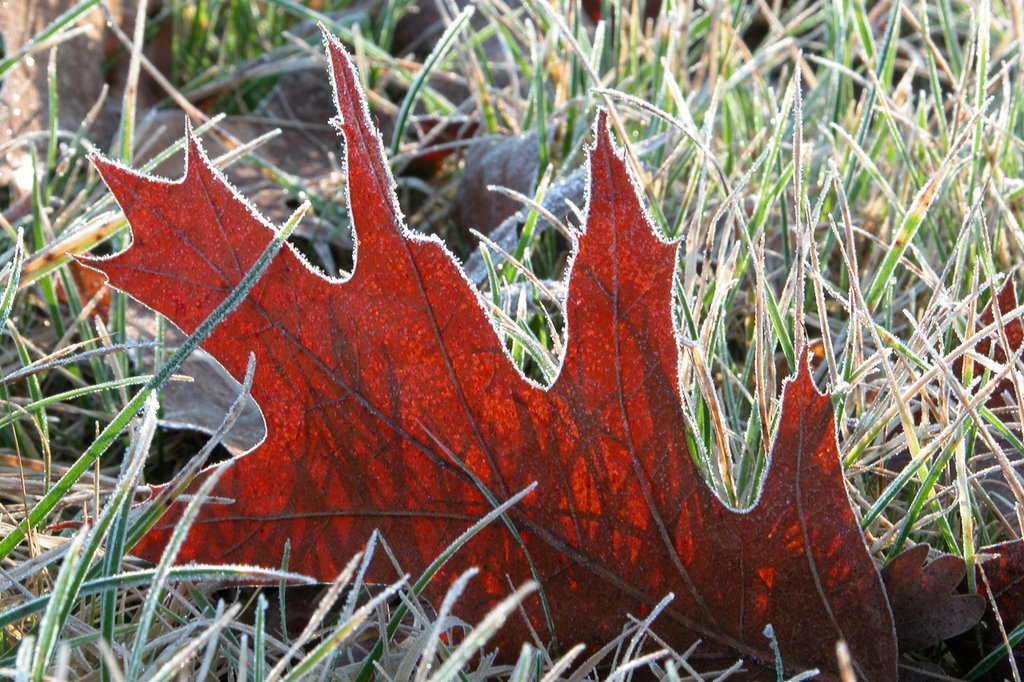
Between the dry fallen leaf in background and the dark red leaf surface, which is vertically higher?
the dry fallen leaf in background

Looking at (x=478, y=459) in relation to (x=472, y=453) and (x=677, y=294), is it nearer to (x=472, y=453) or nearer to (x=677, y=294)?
(x=472, y=453)

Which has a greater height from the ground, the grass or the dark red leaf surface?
the grass

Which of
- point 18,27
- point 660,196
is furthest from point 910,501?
point 18,27

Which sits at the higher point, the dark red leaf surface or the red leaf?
the red leaf

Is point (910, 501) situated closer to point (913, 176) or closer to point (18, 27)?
point (913, 176)
